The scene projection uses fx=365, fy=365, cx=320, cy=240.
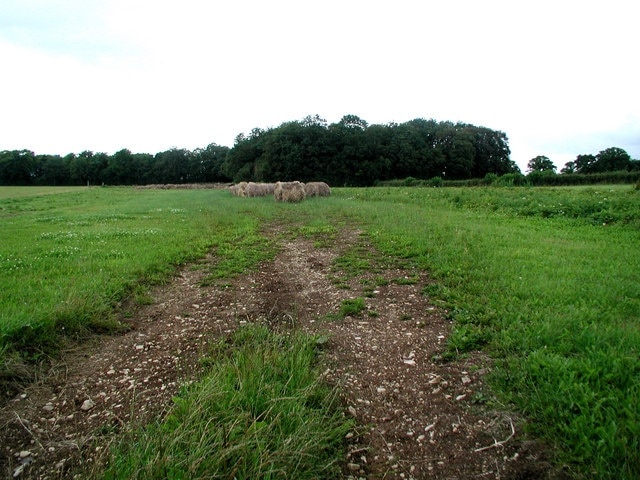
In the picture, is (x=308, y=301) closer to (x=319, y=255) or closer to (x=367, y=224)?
(x=319, y=255)

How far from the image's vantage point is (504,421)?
3.32m

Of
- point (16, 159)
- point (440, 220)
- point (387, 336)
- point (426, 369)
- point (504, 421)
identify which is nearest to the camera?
point (504, 421)

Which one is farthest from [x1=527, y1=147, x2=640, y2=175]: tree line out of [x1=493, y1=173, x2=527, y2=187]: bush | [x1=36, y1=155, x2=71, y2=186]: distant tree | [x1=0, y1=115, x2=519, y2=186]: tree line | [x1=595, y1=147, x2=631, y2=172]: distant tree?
[x1=36, y1=155, x2=71, y2=186]: distant tree

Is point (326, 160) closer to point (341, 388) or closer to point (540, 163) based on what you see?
point (540, 163)

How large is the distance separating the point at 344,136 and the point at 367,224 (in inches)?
2572

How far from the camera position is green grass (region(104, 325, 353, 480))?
8.76ft

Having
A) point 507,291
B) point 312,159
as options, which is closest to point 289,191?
point 507,291

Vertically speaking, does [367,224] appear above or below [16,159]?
below

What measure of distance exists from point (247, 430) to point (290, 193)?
85.5 ft

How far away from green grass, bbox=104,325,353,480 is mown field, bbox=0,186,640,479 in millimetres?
337

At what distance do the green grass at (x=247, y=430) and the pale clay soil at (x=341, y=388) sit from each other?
0.23 m

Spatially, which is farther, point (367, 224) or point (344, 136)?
point (344, 136)

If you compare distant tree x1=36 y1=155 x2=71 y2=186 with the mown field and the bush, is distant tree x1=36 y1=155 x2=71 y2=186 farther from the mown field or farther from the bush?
the bush

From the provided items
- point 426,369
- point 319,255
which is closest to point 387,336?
point 426,369
